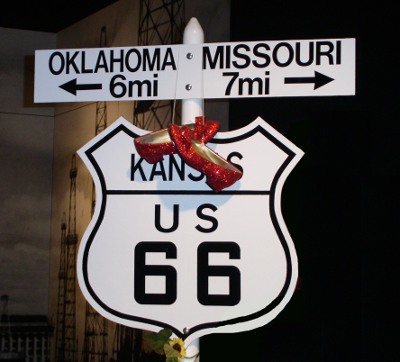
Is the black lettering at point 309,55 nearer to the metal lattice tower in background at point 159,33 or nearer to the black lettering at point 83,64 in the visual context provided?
the black lettering at point 83,64

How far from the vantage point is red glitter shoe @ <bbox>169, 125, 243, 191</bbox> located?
60.2 inches

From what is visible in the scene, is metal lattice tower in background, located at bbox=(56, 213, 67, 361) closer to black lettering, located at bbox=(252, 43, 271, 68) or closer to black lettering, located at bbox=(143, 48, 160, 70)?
black lettering, located at bbox=(143, 48, 160, 70)

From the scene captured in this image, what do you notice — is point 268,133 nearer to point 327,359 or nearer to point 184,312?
point 184,312

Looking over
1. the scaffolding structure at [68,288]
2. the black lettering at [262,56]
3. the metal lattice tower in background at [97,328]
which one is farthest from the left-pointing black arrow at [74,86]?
the scaffolding structure at [68,288]

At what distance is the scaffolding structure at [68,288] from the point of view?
20.2ft

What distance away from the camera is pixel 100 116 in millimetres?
5836

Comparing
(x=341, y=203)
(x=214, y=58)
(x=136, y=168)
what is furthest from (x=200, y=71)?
(x=341, y=203)

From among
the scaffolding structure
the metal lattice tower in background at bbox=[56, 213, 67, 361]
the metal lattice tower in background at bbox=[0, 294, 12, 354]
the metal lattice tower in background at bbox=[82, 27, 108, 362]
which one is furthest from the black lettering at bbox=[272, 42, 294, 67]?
the metal lattice tower in background at bbox=[0, 294, 12, 354]

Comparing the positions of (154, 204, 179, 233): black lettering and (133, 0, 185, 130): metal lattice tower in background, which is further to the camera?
(133, 0, 185, 130): metal lattice tower in background

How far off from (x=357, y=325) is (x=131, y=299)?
197cm

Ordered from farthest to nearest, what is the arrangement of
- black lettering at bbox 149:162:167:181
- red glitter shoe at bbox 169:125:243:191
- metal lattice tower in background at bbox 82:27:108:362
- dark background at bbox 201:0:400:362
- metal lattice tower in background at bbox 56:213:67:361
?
metal lattice tower in background at bbox 56:213:67:361 < metal lattice tower in background at bbox 82:27:108:362 < dark background at bbox 201:0:400:362 < black lettering at bbox 149:162:167:181 < red glitter shoe at bbox 169:125:243:191

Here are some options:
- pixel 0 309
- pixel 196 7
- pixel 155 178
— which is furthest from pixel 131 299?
pixel 0 309

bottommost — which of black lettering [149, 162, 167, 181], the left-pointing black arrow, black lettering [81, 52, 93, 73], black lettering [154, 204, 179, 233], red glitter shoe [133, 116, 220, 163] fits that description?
black lettering [154, 204, 179, 233]

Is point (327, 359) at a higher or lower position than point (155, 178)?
lower
